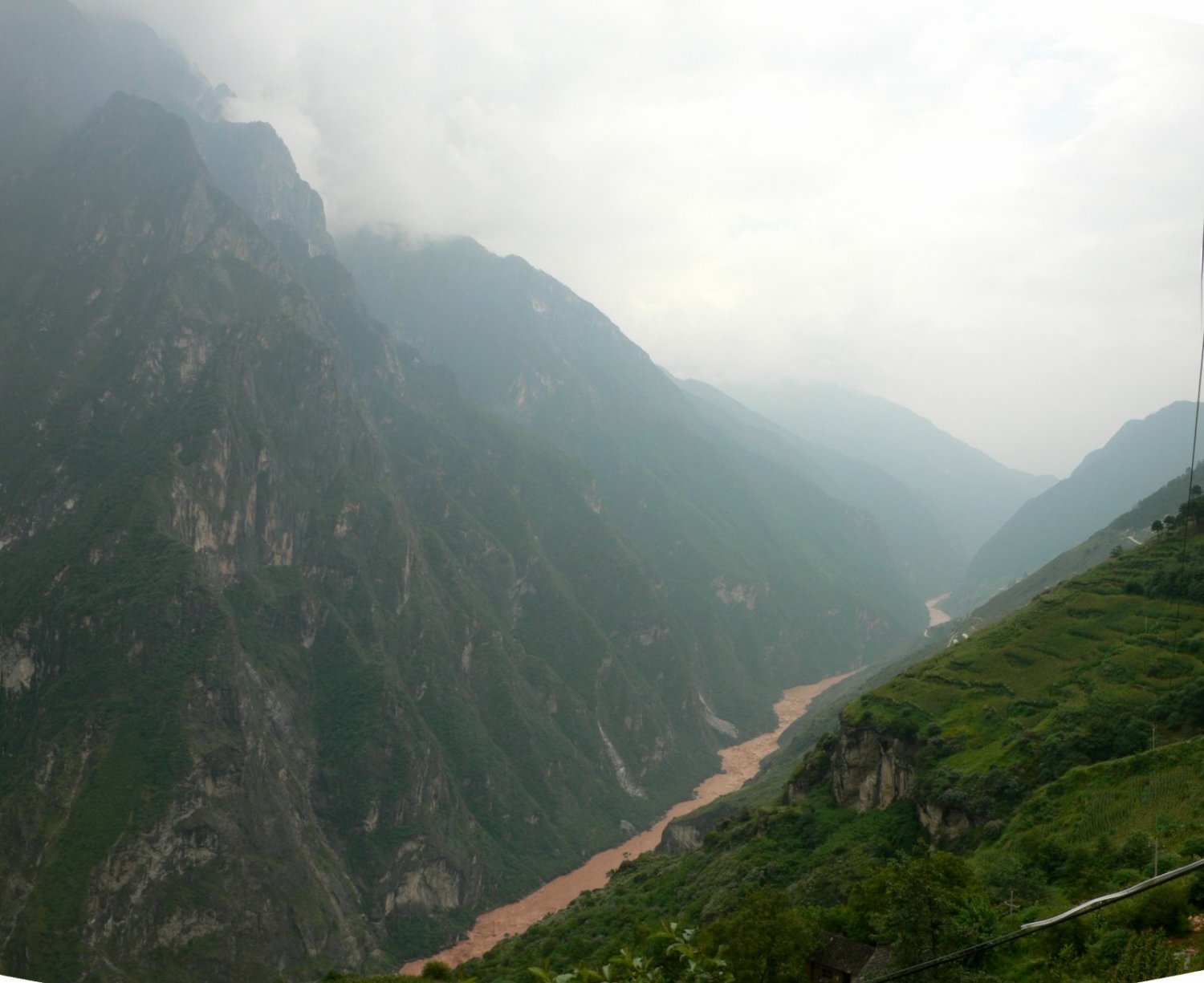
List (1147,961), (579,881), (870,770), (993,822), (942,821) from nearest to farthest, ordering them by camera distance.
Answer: (1147,961) < (993,822) < (942,821) < (870,770) < (579,881)

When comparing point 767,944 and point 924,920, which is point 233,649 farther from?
point 924,920

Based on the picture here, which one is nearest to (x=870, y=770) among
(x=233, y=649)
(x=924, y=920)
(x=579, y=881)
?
(x=924, y=920)

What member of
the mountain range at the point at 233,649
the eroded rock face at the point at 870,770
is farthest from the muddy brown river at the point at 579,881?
the eroded rock face at the point at 870,770

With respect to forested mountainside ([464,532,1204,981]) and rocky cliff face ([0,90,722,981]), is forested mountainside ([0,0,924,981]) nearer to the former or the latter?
rocky cliff face ([0,90,722,981])

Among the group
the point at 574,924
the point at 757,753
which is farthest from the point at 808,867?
the point at 757,753

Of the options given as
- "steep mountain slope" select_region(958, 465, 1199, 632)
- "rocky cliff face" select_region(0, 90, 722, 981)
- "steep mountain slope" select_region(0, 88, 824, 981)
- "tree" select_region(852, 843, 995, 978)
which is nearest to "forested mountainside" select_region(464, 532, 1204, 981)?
"tree" select_region(852, 843, 995, 978)

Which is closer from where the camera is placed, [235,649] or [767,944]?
[767,944]

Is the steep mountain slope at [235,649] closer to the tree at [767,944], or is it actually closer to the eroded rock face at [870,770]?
the eroded rock face at [870,770]
